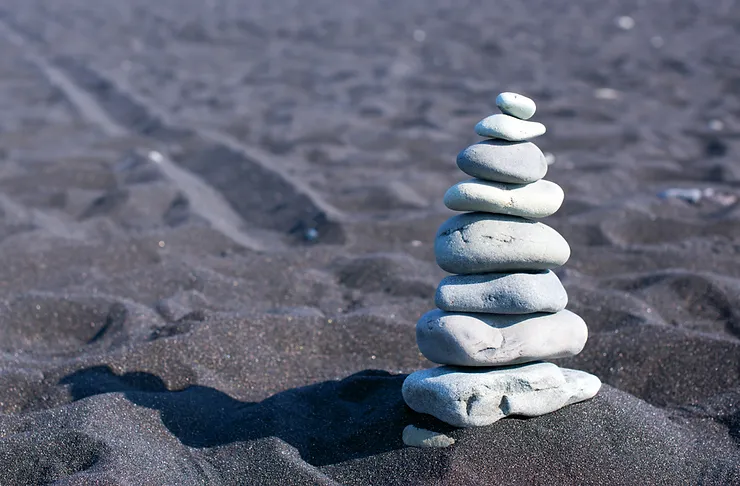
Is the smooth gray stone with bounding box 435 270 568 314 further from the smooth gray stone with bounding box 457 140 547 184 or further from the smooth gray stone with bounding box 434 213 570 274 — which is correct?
the smooth gray stone with bounding box 457 140 547 184

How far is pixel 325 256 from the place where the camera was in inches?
235

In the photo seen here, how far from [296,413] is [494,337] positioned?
3.12 ft

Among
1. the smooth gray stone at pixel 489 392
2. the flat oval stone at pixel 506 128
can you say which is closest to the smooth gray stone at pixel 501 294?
the smooth gray stone at pixel 489 392

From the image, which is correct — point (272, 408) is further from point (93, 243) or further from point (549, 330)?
point (93, 243)

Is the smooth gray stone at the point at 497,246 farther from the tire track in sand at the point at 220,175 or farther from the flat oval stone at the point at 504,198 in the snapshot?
the tire track in sand at the point at 220,175

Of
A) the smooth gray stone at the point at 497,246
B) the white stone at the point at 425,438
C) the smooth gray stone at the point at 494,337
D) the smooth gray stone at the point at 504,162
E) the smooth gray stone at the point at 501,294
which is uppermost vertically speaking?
the smooth gray stone at the point at 504,162

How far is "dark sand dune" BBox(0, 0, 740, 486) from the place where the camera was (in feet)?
11.3

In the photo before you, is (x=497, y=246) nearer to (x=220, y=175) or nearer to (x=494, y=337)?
(x=494, y=337)

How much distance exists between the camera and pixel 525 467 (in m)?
3.27

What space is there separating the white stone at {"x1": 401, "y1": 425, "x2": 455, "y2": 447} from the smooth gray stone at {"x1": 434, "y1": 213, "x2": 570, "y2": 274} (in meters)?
0.62

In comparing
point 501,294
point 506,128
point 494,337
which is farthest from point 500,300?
point 506,128

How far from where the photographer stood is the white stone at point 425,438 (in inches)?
131

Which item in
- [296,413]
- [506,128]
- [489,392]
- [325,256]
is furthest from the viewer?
[325,256]

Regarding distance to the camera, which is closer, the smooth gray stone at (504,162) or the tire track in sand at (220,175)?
the smooth gray stone at (504,162)
